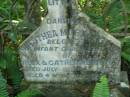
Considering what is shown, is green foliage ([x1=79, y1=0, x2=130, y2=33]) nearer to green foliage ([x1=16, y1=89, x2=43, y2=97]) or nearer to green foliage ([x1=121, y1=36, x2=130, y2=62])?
green foliage ([x1=121, y1=36, x2=130, y2=62])

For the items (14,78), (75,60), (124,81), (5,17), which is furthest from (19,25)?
(124,81)

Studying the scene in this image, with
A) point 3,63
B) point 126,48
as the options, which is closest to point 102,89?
point 126,48

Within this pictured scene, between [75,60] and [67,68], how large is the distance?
16 cm

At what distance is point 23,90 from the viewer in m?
5.16

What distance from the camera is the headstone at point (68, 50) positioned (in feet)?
15.8

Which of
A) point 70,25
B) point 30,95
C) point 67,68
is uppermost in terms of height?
point 70,25

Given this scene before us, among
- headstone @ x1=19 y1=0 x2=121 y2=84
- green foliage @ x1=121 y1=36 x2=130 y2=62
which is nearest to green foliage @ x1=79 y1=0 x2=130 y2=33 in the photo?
green foliage @ x1=121 y1=36 x2=130 y2=62

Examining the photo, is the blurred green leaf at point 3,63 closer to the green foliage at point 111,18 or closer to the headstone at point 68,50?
the headstone at point 68,50

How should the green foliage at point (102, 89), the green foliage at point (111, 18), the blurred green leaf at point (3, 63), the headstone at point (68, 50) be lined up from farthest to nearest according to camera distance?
the green foliage at point (111, 18)
the blurred green leaf at point (3, 63)
the headstone at point (68, 50)
the green foliage at point (102, 89)

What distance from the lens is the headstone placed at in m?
4.81

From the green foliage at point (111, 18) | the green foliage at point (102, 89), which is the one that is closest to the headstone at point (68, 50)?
the green foliage at point (102, 89)

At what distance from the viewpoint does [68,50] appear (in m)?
4.98

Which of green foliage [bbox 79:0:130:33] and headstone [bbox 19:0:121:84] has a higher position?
green foliage [bbox 79:0:130:33]

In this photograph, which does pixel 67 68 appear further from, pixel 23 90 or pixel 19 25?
pixel 19 25
